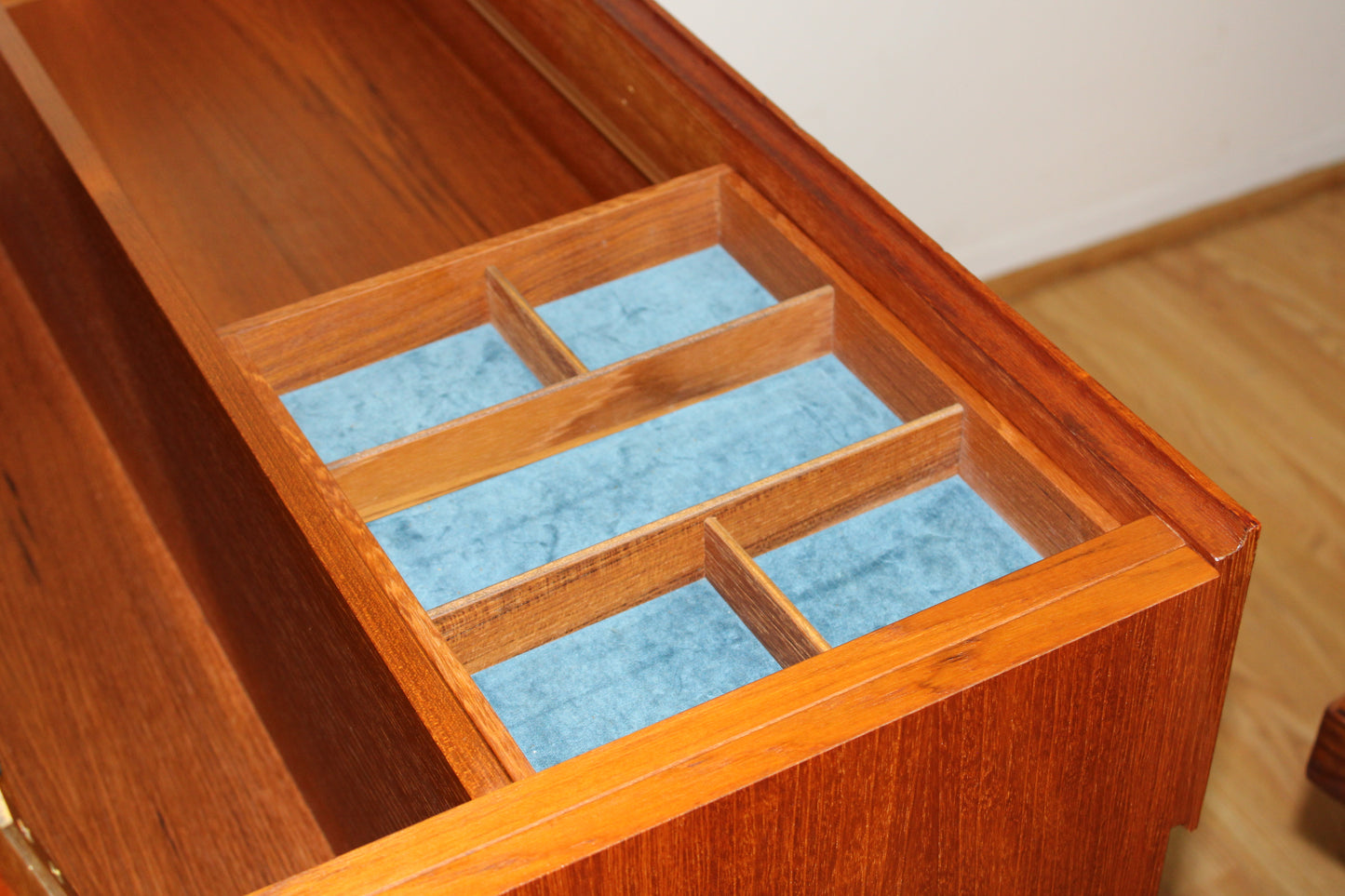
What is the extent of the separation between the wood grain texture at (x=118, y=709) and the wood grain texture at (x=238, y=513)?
3 cm

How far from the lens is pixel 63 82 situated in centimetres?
180

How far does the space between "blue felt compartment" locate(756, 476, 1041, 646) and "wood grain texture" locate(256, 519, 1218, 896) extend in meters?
0.14

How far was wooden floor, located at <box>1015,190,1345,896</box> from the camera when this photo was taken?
73.9 inches

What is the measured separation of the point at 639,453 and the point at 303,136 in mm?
829

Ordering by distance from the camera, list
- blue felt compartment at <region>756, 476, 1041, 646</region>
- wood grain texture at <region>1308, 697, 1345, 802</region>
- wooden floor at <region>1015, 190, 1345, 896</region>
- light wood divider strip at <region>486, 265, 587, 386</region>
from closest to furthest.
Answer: wood grain texture at <region>1308, 697, 1345, 802</region>, blue felt compartment at <region>756, 476, 1041, 646</region>, light wood divider strip at <region>486, 265, 587, 386</region>, wooden floor at <region>1015, 190, 1345, 896</region>

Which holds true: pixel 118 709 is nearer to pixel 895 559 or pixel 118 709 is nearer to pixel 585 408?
pixel 585 408

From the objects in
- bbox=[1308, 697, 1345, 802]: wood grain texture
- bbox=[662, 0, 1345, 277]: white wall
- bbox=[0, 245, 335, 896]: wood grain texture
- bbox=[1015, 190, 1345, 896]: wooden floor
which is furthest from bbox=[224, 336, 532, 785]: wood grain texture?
bbox=[662, 0, 1345, 277]: white wall

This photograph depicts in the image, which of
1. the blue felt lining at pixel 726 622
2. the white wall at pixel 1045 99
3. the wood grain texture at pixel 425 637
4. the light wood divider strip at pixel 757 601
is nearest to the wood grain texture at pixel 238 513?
the wood grain texture at pixel 425 637

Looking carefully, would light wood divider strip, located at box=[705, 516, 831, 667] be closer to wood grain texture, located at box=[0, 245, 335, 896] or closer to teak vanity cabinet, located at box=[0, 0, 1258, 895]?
teak vanity cabinet, located at box=[0, 0, 1258, 895]

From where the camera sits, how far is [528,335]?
4.02 ft

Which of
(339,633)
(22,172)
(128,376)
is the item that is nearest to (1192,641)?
(339,633)

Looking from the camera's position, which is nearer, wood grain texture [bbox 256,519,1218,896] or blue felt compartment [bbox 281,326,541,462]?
Result: wood grain texture [bbox 256,519,1218,896]

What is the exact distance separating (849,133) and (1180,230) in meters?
0.93

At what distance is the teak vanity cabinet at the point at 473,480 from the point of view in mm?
821
